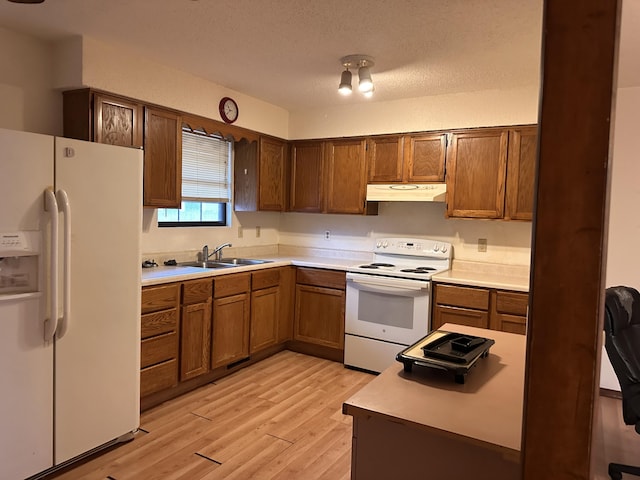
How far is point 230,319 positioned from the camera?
3.67 metres

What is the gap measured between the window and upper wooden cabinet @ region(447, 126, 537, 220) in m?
2.10

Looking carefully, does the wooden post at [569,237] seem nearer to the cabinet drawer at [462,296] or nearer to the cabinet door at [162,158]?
the cabinet drawer at [462,296]

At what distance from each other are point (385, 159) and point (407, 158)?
213 millimetres

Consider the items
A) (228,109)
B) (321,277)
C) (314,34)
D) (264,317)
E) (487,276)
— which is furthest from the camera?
(321,277)

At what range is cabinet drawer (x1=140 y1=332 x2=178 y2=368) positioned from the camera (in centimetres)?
298

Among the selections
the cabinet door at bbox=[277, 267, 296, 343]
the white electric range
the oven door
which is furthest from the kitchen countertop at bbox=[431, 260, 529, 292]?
the cabinet door at bbox=[277, 267, 296, 343]

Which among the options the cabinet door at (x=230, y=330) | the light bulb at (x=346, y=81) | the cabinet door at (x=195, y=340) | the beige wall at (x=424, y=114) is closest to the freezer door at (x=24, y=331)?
the cabinet door at (x=195, y=340)

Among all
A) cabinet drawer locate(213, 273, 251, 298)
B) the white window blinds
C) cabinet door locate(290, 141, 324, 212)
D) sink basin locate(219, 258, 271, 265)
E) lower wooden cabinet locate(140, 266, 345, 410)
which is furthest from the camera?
cabinet door locate(290, 141, 324, 212)

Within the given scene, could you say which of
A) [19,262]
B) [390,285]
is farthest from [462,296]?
[19,262]

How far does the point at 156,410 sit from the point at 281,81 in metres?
2.60

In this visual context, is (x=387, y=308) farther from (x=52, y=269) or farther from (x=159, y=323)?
(x=52, y=269)

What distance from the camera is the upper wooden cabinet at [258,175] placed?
4.36m

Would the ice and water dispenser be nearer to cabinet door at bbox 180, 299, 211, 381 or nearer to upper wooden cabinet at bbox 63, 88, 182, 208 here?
upper wooden cabinet at bbox 63, 88, 182, 208

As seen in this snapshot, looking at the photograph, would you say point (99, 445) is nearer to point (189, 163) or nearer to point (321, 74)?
point (189, 163)
